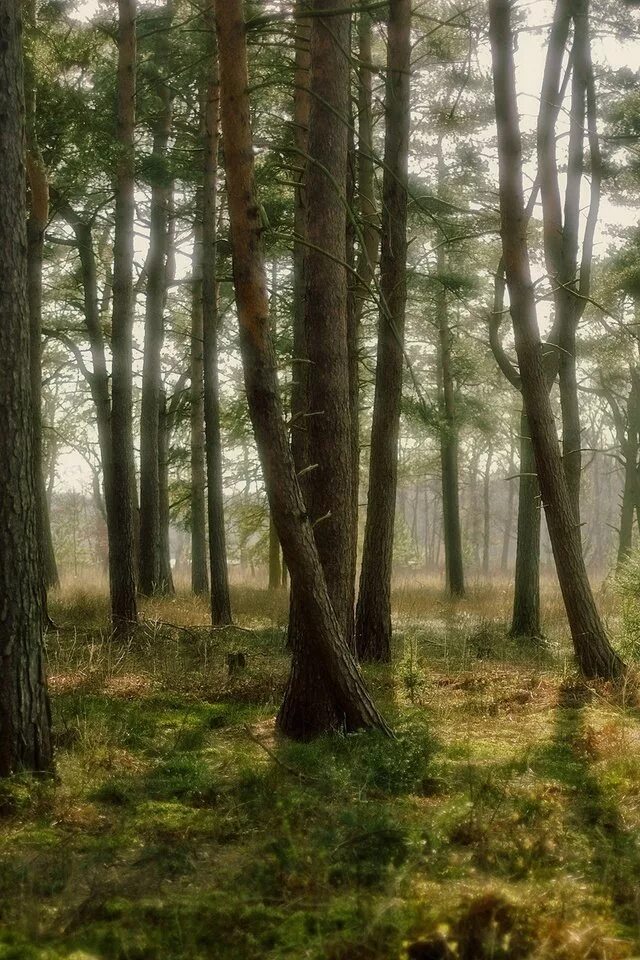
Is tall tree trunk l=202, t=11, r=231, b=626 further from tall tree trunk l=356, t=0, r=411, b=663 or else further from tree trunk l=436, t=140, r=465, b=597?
tree trunk l=436, t=140, r=465, b=597

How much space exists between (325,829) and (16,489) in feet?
8.82

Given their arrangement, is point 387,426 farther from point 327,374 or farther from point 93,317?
point 93,317

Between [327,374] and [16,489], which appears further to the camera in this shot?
[327,374]

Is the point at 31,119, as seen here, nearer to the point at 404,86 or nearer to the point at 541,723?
the point at 404,86

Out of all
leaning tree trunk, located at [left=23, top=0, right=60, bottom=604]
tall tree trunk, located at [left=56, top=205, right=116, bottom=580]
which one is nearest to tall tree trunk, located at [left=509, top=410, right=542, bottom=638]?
leaning tree trunk, located at [left=23, top=0, right=60, bottom=604]

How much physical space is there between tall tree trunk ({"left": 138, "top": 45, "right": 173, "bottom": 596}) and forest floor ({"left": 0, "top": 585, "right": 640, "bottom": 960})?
30.3 feet

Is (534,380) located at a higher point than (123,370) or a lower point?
lower

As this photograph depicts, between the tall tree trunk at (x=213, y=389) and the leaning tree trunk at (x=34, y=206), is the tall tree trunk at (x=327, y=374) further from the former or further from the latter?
the tall tree trunk at (x=213, y=389)

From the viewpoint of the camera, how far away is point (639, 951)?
3588mm

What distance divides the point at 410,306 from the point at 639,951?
1759 cm

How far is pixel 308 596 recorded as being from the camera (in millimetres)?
6473

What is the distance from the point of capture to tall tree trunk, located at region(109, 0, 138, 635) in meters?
12.3

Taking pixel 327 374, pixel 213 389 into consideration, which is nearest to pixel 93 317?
pixel 213 389

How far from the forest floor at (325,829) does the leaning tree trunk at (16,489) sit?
0.39 m
